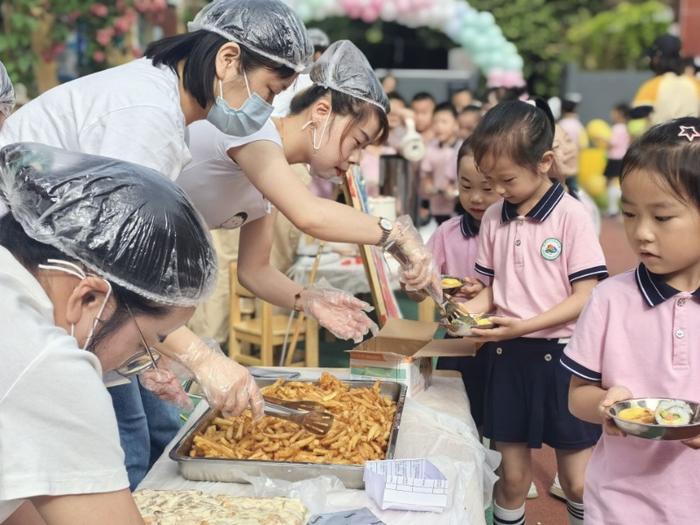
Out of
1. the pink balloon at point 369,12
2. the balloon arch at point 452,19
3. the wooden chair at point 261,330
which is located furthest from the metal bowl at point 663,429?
the pink balloon at point 369,12

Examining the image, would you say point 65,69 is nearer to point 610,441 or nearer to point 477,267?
point 477,267

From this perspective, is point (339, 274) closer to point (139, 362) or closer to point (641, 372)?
point (641, 372)

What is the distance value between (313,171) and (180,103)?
24.7 inches

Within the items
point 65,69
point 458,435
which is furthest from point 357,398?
point 65,69

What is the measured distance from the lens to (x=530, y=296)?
2.36 metres

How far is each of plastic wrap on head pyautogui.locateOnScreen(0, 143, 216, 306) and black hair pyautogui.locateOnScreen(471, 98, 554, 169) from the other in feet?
4.42

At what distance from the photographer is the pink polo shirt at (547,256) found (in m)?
2.30

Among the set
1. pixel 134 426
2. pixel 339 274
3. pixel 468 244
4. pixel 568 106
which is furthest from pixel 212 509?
pixel 568 106

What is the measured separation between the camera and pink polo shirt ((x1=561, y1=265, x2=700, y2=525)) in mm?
1588

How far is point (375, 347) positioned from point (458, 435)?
48cm

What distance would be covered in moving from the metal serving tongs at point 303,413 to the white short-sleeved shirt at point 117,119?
61 centimetres

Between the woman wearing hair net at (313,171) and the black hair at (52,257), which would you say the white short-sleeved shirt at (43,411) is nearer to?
the black hair at (52,257)

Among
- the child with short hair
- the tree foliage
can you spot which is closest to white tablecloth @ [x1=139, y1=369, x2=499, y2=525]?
the child with short hair

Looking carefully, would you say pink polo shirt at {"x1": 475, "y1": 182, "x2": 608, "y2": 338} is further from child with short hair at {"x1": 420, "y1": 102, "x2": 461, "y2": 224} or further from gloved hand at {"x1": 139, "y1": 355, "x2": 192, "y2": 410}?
child with short hair at {"x1": 420, "y1": 102, "x2": 461, "y2": 224}
